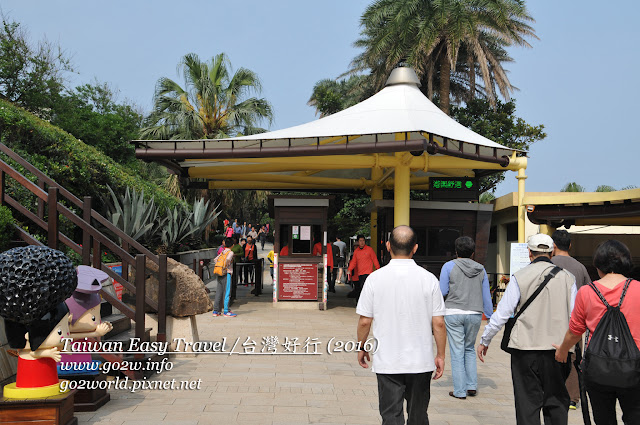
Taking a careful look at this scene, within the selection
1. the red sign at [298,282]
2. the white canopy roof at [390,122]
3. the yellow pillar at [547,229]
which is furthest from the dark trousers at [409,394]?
the yellow pillar at [547,229]

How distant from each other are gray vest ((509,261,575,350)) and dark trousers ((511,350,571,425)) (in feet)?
0.29

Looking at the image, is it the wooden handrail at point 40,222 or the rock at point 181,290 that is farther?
the rock at point 181,290

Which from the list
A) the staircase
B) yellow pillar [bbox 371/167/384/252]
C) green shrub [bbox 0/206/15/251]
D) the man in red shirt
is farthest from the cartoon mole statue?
yellow pillar [bbox 371/167/384/252]

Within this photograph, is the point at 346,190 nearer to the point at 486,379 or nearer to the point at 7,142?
the point at 7,142

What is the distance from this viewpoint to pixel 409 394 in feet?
12.8

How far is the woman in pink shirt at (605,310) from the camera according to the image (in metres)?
3.67

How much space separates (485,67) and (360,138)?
473 inches

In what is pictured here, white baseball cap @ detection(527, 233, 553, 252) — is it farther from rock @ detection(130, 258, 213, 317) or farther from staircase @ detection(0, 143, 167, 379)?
rock @ detection(130, 258, 213, 317)

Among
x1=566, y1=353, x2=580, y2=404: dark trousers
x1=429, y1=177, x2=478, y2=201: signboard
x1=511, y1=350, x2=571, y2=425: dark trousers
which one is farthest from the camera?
x1=429, y1=177, x2=478, y2=201: signboard

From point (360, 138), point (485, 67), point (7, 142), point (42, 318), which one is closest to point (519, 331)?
point (42, 318)

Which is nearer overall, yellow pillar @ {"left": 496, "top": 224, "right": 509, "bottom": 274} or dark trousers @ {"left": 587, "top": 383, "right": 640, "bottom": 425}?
dark trousers @ {"left": 587, "top": 383, "right": 640, "bottom": 425}

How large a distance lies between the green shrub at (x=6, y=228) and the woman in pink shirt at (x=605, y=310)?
589cm

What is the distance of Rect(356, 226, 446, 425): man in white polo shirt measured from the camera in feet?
12.5

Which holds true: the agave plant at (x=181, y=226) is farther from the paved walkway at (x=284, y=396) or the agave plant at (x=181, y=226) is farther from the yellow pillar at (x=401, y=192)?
the paved walkway at (x=284, y=396)
